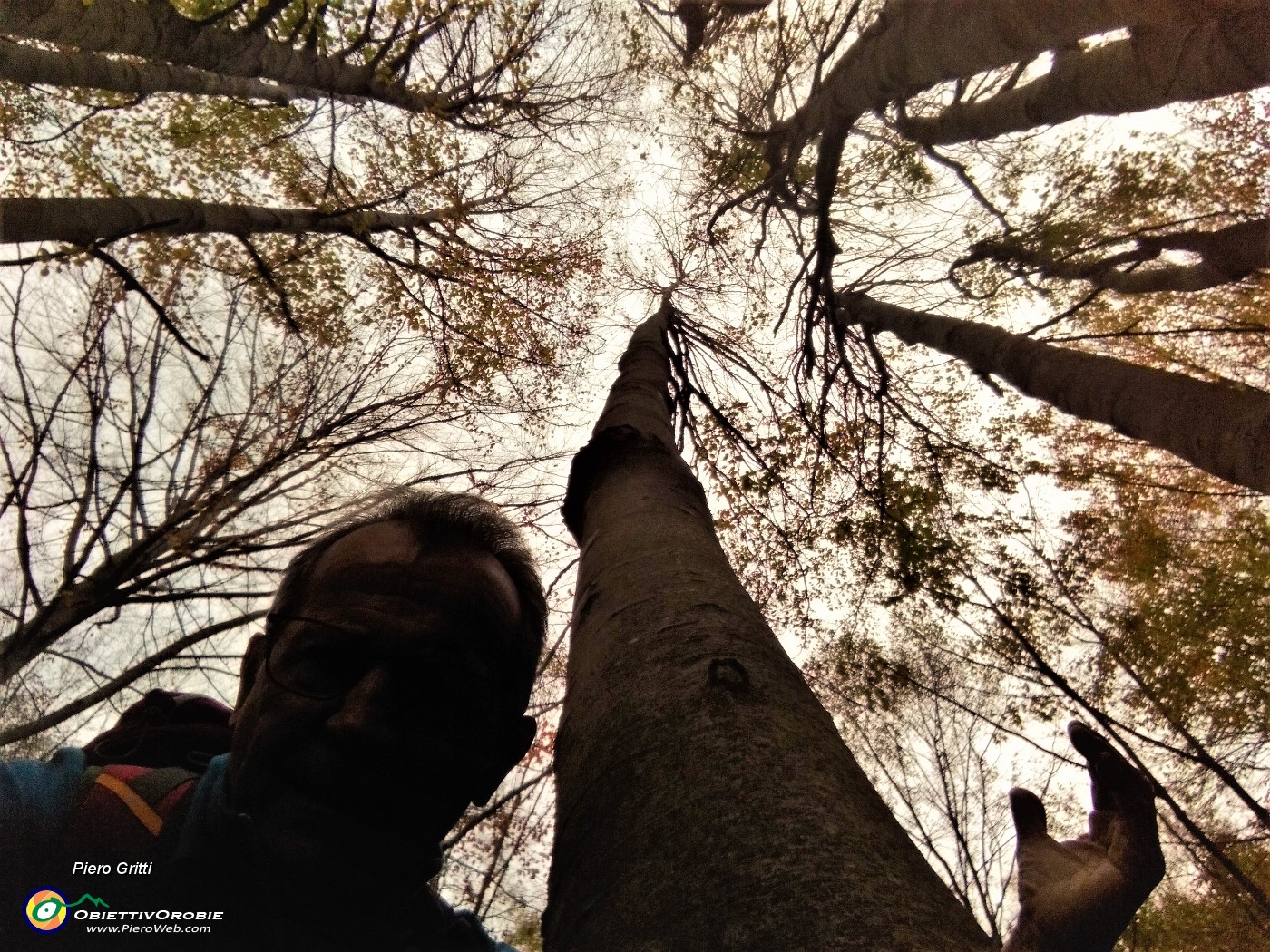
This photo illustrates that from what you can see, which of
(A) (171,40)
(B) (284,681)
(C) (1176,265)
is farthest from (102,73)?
(C) (1176,265)

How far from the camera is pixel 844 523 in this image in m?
5.66

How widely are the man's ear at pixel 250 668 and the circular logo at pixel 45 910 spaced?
0.45 m

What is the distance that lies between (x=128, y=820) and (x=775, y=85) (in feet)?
21.7

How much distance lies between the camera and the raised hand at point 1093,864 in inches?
35.7

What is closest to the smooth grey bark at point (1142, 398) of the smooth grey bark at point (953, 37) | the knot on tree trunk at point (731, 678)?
the smooth grey bark at point (953, 37)

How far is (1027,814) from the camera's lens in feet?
3.79

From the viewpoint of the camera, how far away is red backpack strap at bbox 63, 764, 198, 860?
1382 mm

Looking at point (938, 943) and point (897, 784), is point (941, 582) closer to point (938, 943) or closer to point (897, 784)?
point (897, 784)

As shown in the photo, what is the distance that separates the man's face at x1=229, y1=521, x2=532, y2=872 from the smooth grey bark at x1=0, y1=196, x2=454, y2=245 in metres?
3.39

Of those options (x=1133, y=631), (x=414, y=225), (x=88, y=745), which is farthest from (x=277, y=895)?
(x=1133, y=631)

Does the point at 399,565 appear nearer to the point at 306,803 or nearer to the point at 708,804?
the point at 306,803

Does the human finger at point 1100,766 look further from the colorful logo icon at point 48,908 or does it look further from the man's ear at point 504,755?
the colorful logo icon at point 48,908

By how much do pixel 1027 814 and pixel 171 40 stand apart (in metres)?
5.45

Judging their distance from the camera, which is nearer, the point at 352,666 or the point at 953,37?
the point at 352,666
